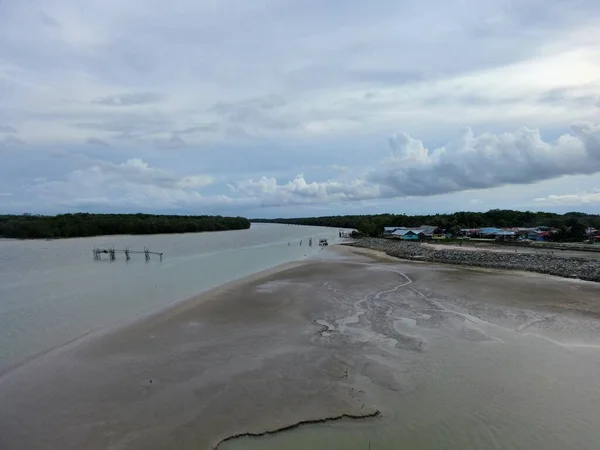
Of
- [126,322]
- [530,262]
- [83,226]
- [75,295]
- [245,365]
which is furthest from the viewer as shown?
[83,226]

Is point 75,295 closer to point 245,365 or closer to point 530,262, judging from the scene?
point 245,365

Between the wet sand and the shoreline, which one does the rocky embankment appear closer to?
the wet sand

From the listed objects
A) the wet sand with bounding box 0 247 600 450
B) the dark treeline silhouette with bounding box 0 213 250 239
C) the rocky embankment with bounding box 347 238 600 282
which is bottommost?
the rocky embankment with bounding box 347 238 600 282

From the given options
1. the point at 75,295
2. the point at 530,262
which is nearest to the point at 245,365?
the point at 75,295

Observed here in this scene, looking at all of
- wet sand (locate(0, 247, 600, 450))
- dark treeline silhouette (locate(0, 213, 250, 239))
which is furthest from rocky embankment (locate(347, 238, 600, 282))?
dark treeline silhouette (locate(0, 213, 250, 239))

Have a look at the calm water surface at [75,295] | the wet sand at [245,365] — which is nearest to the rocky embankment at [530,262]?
the wet sand at [245,365]

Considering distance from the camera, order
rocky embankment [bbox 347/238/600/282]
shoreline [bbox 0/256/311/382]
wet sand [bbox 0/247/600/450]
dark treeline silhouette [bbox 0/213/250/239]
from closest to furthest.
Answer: wet sand [bbox 0/247/600/450] < shoreline [bbox 0/256/311/382] < rocky embankment [bbox 347/238/600/282] < dark treeline silhouette [bbox 0/213/250/239]

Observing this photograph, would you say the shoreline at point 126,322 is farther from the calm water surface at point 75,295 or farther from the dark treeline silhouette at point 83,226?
the dark treeline silhouette at point 83,226

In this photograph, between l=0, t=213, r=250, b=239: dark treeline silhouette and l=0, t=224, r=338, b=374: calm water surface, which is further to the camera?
l=0, t=213, r=250, b=239: dark treeline silhouette

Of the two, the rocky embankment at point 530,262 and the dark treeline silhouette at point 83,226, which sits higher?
the dark treeline silhouette at point 83,226
